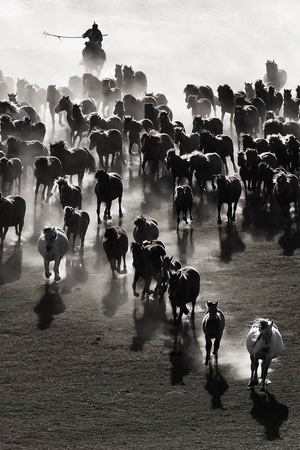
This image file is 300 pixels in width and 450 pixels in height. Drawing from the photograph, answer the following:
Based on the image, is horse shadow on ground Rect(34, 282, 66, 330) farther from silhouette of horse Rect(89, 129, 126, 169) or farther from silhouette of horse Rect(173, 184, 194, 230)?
silhouette of horse Rect(89, 129, 126, 169)

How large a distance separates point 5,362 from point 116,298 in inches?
204

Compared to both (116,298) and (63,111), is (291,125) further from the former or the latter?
(116,298)

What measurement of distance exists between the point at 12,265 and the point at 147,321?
632 cm

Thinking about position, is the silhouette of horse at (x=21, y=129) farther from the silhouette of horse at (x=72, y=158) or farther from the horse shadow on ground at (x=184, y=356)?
the horse shadow on ground at (x=184, y=356)

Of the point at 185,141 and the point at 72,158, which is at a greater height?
the point at 185,141

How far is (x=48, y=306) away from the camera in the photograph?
1228 inches

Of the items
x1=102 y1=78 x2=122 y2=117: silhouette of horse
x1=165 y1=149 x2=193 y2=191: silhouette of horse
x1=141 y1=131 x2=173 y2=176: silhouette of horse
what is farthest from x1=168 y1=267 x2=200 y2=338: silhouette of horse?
x1=102 y1=78 x2=122 y2=117: silhouette of horse

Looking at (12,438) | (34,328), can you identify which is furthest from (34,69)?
(12,438)

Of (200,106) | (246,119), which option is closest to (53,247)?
(246,119)

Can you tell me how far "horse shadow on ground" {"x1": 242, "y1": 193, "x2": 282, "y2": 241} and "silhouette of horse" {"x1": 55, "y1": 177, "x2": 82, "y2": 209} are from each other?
5.82 metres

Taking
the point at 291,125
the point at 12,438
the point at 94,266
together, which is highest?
the point at 291,125

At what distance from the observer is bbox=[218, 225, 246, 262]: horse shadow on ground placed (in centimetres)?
3581

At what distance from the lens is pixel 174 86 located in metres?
70.0

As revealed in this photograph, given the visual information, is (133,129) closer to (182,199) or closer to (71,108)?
(71,108)
